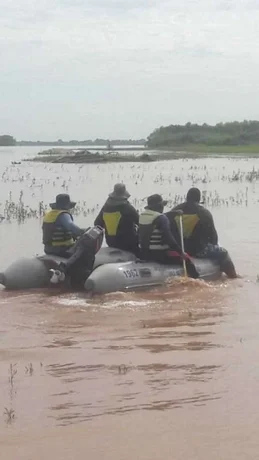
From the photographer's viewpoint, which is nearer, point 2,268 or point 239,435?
point 239,435

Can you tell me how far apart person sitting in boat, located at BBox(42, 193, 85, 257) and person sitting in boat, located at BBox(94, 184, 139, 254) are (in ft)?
1.91

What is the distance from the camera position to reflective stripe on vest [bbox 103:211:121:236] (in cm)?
1189

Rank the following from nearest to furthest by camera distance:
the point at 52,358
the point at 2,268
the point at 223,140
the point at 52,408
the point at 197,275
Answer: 1. the point at 52,408
2. the point at 52,358
3. the point at 197,275
4. the point at 2,268
5. the point at 223,140

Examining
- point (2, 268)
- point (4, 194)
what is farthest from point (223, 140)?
point (2, 268)

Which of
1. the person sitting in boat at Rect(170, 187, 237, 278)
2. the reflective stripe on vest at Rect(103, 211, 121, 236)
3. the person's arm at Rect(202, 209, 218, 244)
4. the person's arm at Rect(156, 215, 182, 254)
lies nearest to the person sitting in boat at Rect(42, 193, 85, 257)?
the reflective stripe on vest at Rect(103, 211, 121, 236)

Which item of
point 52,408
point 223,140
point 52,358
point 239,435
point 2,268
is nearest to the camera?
point 239,435

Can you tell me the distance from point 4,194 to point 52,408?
22739 mm

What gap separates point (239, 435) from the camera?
17.5 feet

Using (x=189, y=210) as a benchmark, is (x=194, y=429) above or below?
below

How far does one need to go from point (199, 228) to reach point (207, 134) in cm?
8842

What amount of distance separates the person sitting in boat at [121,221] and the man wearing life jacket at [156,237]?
0.78ft

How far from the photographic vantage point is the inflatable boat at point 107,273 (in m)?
10.7

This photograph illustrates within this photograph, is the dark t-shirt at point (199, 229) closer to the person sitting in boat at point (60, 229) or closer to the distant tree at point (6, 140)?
the person sitting in boat at point (60, 229)

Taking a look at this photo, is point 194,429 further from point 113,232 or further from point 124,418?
point 113,232
